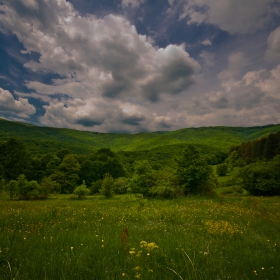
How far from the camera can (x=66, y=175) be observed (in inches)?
2260

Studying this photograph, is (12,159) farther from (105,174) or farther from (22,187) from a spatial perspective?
(105,174)

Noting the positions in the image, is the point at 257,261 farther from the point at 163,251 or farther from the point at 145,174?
the point at 145,174

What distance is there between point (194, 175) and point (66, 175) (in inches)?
1748

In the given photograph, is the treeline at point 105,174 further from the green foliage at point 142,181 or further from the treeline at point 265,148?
the treeline at point 265,148

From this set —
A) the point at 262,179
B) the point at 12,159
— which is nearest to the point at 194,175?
the point at 262,179

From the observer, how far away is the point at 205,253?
4.20 m

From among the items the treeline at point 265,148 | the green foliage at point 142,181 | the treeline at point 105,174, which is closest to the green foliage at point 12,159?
the treeline at point 105,174

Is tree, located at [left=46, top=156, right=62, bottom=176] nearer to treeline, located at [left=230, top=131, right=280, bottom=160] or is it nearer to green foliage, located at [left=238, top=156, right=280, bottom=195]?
green foliage, located at [left=238, top=156, right=280, bottom=195]

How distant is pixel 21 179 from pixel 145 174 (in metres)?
26.5

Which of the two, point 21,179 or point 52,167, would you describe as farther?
point 52,167

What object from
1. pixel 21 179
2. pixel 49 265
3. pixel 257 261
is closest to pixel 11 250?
pixel 49 265

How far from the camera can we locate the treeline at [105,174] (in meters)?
27.5

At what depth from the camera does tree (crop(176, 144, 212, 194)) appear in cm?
2705

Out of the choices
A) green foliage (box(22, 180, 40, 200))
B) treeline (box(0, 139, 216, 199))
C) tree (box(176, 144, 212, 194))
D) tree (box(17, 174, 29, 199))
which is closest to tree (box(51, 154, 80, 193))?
treeline (box(0, 139, 216, 199))
